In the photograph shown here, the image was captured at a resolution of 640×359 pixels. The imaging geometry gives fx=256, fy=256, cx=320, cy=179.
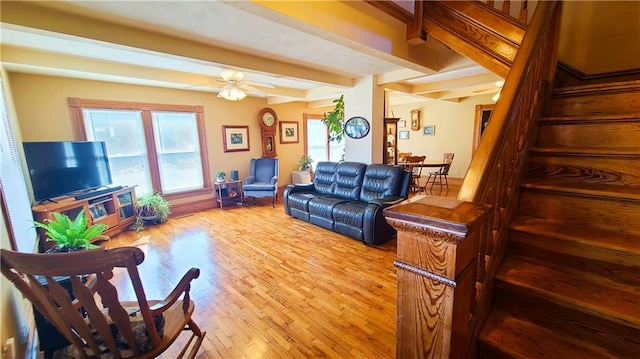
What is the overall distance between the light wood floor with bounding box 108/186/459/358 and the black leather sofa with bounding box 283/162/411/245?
0.64 ft

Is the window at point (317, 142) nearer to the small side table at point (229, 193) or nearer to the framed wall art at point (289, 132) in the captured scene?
the framed wall art at point (289, 132)

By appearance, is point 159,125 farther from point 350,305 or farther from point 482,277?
point 482,277

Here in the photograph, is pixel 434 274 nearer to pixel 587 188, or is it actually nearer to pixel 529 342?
pixel 529 342

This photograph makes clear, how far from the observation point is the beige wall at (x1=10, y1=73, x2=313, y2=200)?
3.54m

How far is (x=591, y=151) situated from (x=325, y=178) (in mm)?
3579

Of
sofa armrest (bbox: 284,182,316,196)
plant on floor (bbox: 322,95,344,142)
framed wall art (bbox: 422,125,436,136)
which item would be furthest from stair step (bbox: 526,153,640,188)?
framed wall art (bbox: 422,125,436,136)

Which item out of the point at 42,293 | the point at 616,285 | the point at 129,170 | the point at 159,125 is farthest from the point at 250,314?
the point at 159,125

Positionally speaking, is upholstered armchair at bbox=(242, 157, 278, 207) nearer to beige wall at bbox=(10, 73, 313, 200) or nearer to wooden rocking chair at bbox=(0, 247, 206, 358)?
beige wall at bbox=(10, 73, 313, 200)

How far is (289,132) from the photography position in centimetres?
683

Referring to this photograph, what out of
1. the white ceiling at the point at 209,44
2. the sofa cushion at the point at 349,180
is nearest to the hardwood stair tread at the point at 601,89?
the white ceiling at the point at 209,44

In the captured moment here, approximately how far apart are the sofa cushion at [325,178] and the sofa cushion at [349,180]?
11 cm

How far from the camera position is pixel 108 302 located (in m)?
1.12

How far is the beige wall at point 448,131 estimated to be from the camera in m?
7.21

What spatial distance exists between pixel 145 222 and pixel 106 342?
12.6ft
